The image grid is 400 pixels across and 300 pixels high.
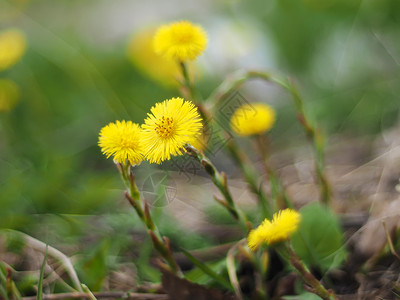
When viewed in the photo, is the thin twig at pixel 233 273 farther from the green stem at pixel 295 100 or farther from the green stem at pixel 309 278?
the green stem at pixel 295 100

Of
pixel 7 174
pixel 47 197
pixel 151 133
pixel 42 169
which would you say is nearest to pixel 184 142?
pixel 151 133

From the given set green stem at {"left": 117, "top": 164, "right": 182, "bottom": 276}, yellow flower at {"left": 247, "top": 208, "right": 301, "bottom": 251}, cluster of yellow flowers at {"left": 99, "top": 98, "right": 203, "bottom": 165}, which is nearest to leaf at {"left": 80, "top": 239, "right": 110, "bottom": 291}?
green stem at {"left": 117, "top": 164, "right": 182, "bottom": 276}

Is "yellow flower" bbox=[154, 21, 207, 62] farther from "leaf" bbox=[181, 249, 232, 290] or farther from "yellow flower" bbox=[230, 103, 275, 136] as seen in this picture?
"leaf" bbox=[181, 249, 232, 290]

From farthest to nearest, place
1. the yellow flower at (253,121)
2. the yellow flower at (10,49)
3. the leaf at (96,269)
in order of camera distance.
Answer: the yellow flower at (10,49), the yellow flower at (253,121), the leaf at (96,269)

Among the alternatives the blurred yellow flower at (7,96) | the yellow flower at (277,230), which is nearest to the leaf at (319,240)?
the yellow flower at (277,230)

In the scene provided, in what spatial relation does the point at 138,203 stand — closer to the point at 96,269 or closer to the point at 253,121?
the point at 96,269

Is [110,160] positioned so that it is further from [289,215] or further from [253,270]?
[289,215]
